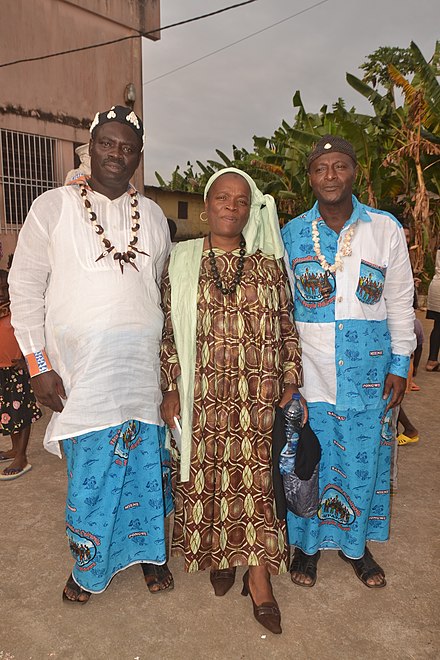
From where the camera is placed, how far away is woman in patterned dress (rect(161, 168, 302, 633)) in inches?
91.3

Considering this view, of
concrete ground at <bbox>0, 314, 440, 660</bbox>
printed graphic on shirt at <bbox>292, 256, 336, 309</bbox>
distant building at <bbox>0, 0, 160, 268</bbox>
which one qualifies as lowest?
concrete ground at <bbox>0, 314, 440, 660</bbox>

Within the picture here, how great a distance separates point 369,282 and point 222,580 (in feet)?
5.29

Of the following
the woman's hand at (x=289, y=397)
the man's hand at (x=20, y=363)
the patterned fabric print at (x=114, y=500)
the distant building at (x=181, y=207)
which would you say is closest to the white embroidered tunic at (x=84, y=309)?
the patterned fabric print at (x=114, y=500)

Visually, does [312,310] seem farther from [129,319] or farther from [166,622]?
[166,622]

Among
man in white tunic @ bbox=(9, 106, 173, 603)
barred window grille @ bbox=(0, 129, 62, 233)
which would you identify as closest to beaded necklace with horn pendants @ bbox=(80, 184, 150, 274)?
man in white tunic @ bbox=(9, 106, 173, 603)

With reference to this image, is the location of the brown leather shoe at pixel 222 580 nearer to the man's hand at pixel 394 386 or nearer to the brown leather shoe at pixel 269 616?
the brown leather shoe at pixel 269 616

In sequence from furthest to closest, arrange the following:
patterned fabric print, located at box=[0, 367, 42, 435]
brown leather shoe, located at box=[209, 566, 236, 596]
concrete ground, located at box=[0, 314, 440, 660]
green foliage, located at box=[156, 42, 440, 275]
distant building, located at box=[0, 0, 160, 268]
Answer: green foliage, located at box=[156, 42, 440, 275]
distant building, located at box=[0, 0, 160, 268]
patterned fabric print, located at box=[0, 367, 42, 435]
brown leather shoe, located at box=[209, 566, 236, 596]
concrete ground, located at box=[0, 314, 440, 660]

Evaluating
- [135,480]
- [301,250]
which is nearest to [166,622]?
[135,480]

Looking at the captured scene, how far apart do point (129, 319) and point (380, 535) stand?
5.76 feet

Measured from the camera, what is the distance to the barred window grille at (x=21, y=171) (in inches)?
325

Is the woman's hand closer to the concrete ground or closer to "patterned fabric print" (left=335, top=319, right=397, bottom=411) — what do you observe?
"patterned fabric print" (left=335, top=319, right=397, bottom=411)

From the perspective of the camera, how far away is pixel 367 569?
2.67m

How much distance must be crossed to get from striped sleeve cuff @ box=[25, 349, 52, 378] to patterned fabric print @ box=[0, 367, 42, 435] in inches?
70.3

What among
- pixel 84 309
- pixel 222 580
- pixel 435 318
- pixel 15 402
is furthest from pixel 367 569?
pixel 435 318
